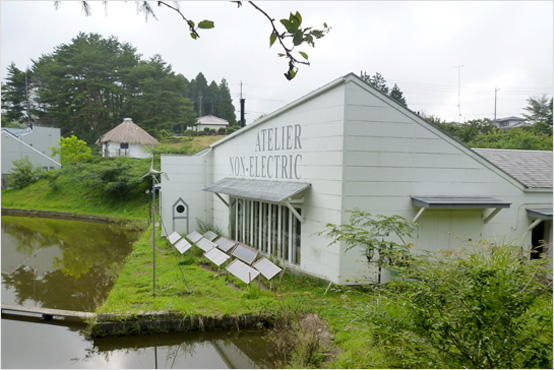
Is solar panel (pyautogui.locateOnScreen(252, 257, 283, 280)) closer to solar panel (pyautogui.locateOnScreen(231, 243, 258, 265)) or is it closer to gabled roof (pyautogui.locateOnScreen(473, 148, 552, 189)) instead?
solar panel (pyautogui.locateOnScreen(231, 243, 258, 265))

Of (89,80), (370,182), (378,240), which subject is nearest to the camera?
(378,240)

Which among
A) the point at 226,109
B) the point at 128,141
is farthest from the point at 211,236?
the point at 226,109

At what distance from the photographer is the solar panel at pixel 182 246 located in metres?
9.90

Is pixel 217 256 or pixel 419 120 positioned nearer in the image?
pixel 419 120

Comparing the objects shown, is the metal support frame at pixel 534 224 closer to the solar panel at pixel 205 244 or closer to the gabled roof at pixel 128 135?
the solar panel at pixel 205 244

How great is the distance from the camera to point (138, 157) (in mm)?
25656

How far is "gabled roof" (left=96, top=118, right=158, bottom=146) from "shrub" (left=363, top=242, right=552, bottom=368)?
77.6ft

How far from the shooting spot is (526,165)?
10.0 m

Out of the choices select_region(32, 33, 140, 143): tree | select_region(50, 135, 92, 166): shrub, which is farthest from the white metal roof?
select_region(50, 135, 92, 166): shrub

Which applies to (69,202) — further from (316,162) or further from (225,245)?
(316,162)

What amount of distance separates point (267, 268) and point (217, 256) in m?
1.86

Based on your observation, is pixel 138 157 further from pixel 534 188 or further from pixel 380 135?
pixel 534 188

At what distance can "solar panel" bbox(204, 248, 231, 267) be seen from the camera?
28.2ft

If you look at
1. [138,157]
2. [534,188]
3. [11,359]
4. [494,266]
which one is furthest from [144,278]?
[138,157]
